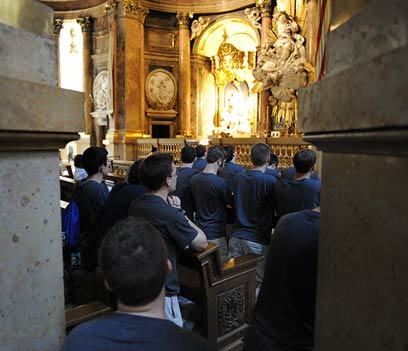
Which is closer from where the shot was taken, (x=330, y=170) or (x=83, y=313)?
(x=330, y=170)

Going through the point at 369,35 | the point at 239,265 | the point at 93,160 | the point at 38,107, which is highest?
the point at 369,35

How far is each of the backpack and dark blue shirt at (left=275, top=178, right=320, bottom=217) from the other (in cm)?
181

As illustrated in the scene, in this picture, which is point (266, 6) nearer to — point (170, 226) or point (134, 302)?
point (170, 226)

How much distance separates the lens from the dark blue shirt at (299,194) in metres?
3.26

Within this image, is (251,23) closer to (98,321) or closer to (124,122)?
(124,122)

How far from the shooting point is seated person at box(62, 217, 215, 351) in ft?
3.47

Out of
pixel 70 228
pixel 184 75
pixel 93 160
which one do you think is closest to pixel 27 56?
pixel 70 228

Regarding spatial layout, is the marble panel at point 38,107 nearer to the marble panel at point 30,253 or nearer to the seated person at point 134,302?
the marble panel at point 30,253

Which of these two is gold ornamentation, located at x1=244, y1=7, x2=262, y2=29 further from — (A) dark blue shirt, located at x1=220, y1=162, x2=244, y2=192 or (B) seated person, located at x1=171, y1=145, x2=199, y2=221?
(B) seated person, located at x1=171, y1=145, x2=199, y2=221

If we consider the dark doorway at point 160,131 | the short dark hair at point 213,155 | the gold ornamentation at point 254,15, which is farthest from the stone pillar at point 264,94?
the short dark hair at point 213,155

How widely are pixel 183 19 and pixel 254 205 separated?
574 inches

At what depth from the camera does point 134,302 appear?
3.63 ft

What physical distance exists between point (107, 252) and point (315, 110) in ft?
2.60

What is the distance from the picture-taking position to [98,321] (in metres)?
1.10
